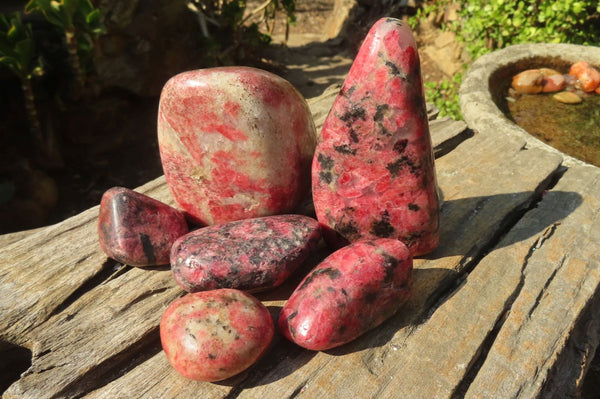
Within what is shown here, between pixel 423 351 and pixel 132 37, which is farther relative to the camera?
pixel 132 37

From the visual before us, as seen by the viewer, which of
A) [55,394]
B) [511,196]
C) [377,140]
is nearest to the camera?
[55,394]

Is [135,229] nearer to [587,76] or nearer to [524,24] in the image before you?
[587,76]

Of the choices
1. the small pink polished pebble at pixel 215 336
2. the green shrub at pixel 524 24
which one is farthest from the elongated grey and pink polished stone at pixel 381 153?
the green shrub at pixel 524 24

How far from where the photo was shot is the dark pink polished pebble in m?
1.41

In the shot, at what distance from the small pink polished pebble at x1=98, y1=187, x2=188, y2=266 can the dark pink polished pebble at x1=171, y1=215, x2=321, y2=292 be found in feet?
0.44

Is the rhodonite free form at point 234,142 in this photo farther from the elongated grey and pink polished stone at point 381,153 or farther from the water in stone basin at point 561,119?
the water in stone basin at point 561,119

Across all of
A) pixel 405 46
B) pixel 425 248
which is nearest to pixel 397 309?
pixel 425 248

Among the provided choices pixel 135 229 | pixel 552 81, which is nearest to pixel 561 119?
pixel 552 81

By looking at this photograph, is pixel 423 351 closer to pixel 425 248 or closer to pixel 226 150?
pixel 425 248

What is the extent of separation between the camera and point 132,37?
3957 millimetres

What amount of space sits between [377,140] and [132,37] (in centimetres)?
314

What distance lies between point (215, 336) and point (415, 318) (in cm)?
58

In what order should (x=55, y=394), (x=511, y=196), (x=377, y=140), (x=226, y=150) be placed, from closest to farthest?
(x=55, y=394), (x=377, y=140), (x=226, y=150), (x=511, y=196)

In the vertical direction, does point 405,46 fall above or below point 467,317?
above
